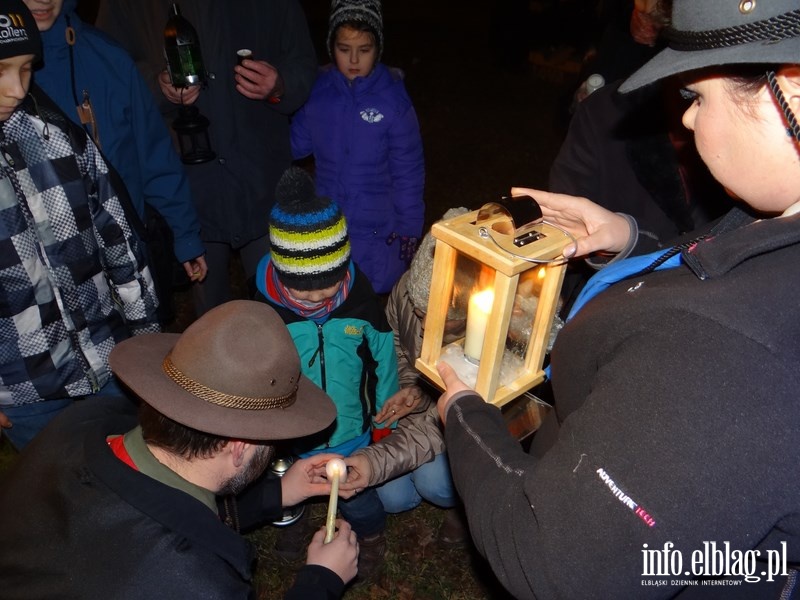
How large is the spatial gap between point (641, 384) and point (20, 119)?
2184mm

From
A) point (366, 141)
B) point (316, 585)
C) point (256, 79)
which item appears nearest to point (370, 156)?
point (366, 141)

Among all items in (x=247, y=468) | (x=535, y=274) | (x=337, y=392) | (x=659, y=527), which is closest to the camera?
(x=659, y=527)

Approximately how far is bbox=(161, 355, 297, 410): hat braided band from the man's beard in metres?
0.19

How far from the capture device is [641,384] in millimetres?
1006

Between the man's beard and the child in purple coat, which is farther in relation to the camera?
the child in purple coat

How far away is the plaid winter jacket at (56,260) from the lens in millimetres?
2109

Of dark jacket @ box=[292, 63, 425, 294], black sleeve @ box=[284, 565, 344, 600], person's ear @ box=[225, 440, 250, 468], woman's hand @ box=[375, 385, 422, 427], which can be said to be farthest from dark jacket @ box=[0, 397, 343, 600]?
dark jacket @ box=[292, 63, 425, 294]

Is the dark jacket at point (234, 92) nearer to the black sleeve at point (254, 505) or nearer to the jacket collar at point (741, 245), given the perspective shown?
the black sleeve at point (254, 505)

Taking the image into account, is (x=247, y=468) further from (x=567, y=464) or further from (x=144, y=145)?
(x=144, y=145)

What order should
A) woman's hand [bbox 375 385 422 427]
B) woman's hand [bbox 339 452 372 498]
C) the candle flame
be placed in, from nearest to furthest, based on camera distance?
the candle flame, woman's hand [bbox 339 452 372 498], woman's hand [bbox 375 385 422 427]

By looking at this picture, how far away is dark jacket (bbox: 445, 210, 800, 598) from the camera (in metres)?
0.93

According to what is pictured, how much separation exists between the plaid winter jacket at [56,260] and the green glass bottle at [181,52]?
0.82 meters

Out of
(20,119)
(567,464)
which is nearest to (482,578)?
(567,464)

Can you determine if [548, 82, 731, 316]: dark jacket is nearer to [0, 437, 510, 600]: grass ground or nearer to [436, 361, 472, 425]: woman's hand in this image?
[436, 361, 472, 425]: woman's hand
